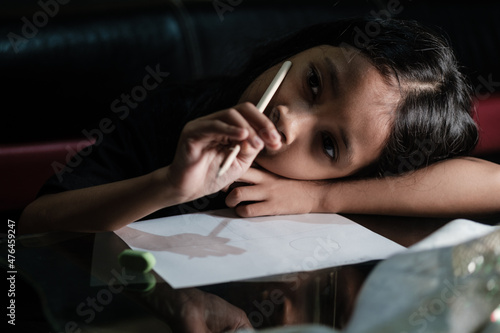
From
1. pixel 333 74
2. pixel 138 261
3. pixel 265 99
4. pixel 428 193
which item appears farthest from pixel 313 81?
pixel 138 261

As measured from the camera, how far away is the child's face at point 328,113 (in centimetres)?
91

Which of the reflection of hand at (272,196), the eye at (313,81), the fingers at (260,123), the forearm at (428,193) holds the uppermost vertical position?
the fingers at (260,123)

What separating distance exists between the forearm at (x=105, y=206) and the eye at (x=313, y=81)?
256 mm

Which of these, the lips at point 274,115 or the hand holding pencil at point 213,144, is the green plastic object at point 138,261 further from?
the lips at point 274,115

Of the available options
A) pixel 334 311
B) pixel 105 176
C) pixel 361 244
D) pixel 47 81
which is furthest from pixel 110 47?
pixel 334 311

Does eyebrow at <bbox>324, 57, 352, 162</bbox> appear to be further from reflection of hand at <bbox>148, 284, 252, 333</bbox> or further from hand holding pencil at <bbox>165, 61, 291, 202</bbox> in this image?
reflection of hand at <bbox>148, 284, 252, 333</bbox>

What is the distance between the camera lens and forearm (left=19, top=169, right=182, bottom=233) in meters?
0.81

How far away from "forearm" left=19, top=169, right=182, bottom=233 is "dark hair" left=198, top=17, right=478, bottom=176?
1.19 ft

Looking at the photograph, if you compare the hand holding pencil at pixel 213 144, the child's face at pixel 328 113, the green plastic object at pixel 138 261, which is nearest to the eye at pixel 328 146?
the child's face at pixel 328 113

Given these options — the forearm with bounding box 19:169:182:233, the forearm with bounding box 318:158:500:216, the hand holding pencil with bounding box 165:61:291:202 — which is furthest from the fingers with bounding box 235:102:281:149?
the forearm with bounding box 318:158:500:216

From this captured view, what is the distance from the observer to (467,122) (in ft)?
3.66

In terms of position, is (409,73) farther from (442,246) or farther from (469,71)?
(469,71)

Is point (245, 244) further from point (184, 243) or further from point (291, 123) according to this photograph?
point (291, 123)

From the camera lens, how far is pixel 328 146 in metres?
0.95
